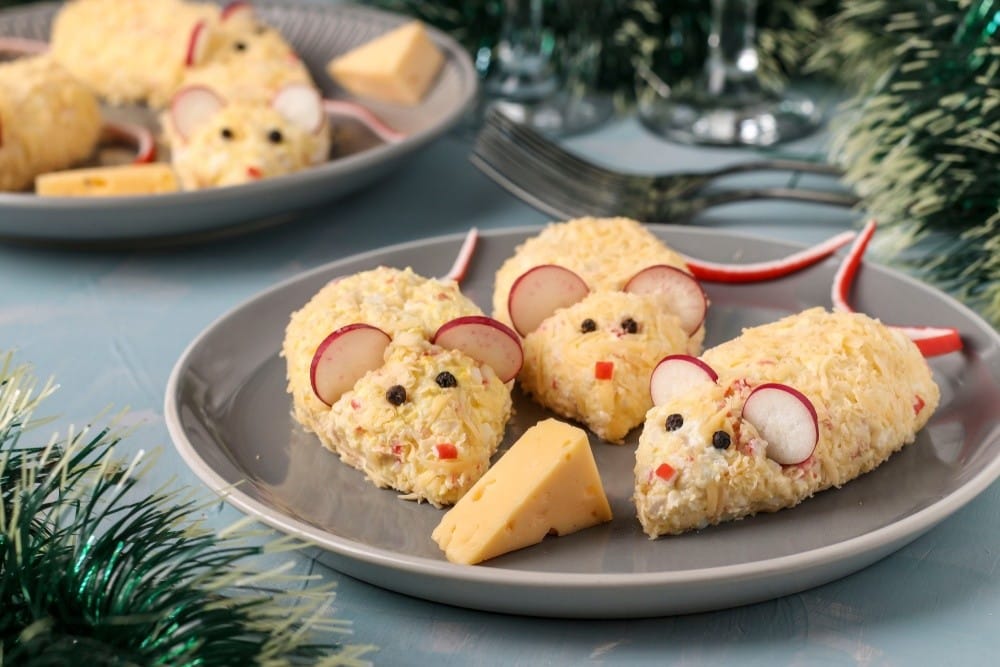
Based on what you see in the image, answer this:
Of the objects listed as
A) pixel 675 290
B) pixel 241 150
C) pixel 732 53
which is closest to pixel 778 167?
pixel 732 53

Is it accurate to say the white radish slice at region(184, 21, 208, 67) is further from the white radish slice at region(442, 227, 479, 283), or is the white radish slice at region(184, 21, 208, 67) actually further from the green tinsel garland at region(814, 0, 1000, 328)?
the green tinsel garland at region(814, 0, 1000, 328)

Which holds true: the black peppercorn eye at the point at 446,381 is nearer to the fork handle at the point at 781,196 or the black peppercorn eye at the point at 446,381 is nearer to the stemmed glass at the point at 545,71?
the fork handle at the point at 781,196

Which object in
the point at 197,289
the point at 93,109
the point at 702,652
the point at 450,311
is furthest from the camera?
the point at 93,109

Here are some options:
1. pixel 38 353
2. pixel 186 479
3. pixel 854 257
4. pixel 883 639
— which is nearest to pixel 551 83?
pixel 854 257

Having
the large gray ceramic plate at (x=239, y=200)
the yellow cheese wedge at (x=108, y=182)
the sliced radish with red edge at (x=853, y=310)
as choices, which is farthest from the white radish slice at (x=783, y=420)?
the yellow cheese wedge at (x=108, y=182)

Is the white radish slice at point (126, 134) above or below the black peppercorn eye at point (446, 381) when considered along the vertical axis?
below

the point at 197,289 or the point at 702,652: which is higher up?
the point at 702,652

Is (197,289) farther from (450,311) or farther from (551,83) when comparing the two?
(551,83)
